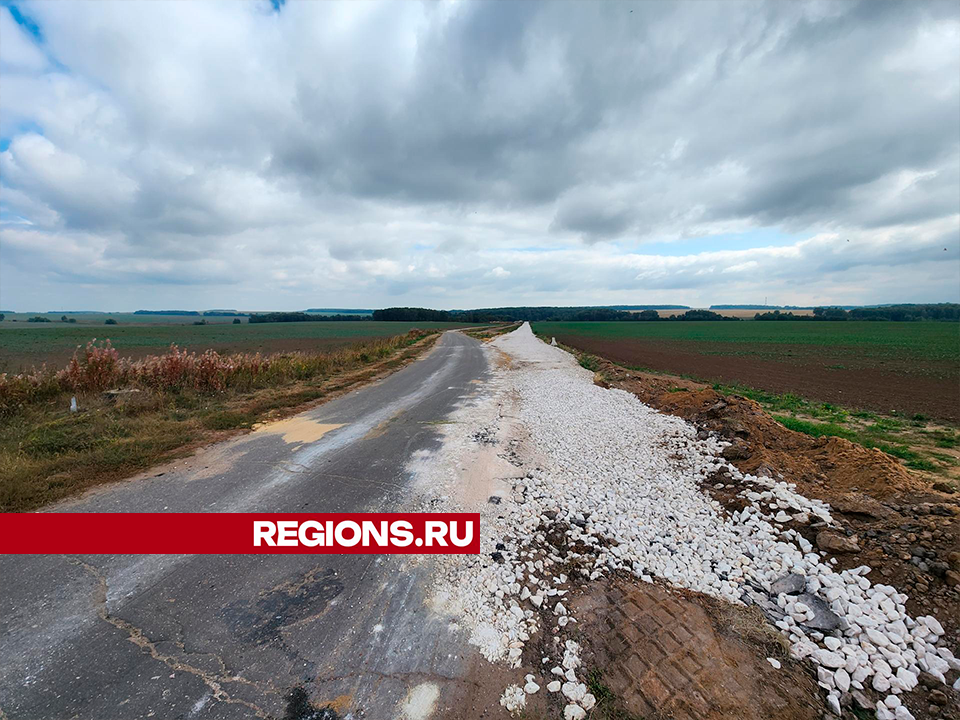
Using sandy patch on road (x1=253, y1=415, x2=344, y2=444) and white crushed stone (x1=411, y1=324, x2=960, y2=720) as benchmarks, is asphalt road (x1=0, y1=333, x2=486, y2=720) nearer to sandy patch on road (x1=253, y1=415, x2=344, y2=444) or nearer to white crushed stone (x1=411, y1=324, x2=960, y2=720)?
white crushed stone (x1=411, y1=324, x2=960, y2=720)

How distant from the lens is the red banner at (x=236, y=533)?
4559 mm

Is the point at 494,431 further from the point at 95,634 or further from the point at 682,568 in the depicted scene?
the point at 95,634

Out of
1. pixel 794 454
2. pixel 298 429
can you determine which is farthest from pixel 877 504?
pixel 298 429

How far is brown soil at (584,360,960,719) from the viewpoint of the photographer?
3.77 metres

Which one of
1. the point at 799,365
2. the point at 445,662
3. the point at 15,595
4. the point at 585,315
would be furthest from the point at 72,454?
the point at 585,315

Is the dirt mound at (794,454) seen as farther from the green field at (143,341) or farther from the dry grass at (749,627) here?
the green field at (143,341)

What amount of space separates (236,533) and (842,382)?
24.6 metres

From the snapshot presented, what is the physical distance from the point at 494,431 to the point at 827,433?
844 cm

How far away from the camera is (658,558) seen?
15.2ft

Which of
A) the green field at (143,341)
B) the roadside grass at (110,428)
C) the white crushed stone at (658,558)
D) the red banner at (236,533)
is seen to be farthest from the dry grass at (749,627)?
the green field at (143,341)

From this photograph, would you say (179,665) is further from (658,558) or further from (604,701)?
(658,558)

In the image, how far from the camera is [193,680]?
115 inches

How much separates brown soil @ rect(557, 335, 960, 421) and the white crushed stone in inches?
411

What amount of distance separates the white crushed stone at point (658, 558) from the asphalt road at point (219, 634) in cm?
57
